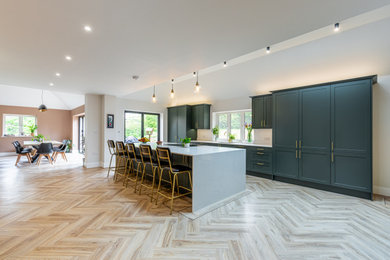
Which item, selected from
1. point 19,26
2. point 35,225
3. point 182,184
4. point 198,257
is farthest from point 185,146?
point 19,26

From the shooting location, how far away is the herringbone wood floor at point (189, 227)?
193 cm

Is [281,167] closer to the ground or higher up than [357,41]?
closer to the ground

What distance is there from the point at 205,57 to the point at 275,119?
2.63 meters

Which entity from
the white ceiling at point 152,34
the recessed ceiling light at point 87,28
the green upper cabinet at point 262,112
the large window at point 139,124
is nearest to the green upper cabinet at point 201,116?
the large window at point 139,124

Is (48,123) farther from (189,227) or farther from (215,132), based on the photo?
(189,227)

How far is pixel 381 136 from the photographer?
3.64m

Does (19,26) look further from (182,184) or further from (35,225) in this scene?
(182,184)

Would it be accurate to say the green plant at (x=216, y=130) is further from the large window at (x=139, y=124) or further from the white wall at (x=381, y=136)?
the white wall at (x=381, y=136)

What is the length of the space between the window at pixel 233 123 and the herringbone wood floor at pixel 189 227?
269 centimetres

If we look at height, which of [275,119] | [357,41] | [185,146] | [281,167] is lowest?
[281,167]

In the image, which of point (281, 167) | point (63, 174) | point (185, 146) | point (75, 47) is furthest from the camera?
point (63, 174)

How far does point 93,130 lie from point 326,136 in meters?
6.66

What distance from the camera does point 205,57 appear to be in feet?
10.1

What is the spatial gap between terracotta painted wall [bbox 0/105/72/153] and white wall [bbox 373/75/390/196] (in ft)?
42.6
